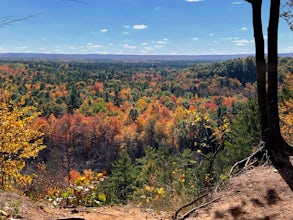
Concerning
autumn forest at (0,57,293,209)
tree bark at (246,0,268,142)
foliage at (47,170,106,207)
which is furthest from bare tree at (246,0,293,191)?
foliage at (47,170,106,207)

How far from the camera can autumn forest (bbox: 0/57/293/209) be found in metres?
8.67

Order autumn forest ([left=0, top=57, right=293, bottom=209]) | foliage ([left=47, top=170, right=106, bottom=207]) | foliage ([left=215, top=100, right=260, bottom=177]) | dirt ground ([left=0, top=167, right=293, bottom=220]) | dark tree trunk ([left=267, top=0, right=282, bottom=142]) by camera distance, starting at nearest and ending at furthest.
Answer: dirt ground ([left=0, top=167, right=293, bottom=220])
dark tree trunk ([left=267, top=0, right=282, bottom=142])
foliage ([left=47, top=170, right=106, bottom=207])
autumn forest ([left=0, top=57, right=293, bottom=209])
foliage ([left=215, top=100, right=260, bottom=177])

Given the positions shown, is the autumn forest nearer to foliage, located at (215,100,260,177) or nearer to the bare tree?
foliage, located at (215,100,260,177)

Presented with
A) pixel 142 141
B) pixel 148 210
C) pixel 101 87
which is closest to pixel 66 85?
pixel 101 87

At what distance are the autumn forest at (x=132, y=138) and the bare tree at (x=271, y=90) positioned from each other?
0.99m

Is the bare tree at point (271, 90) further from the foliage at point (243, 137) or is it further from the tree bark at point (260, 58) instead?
the foliage at point (243, 137)

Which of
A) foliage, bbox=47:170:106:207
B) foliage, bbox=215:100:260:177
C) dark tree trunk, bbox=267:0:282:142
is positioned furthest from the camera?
foliage, bbox=215:100:260:177

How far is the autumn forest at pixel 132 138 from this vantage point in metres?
8.67

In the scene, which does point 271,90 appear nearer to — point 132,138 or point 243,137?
point 243,137

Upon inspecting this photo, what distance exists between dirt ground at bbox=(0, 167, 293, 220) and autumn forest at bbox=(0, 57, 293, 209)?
65cm

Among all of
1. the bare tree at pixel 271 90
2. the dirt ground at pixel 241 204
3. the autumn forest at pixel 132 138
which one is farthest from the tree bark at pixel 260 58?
the autumn forest at pixel 132 138

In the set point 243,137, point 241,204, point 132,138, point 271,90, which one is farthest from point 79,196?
point 132,138

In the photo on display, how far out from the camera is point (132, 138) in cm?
6525

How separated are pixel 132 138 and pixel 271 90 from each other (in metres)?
60.8
